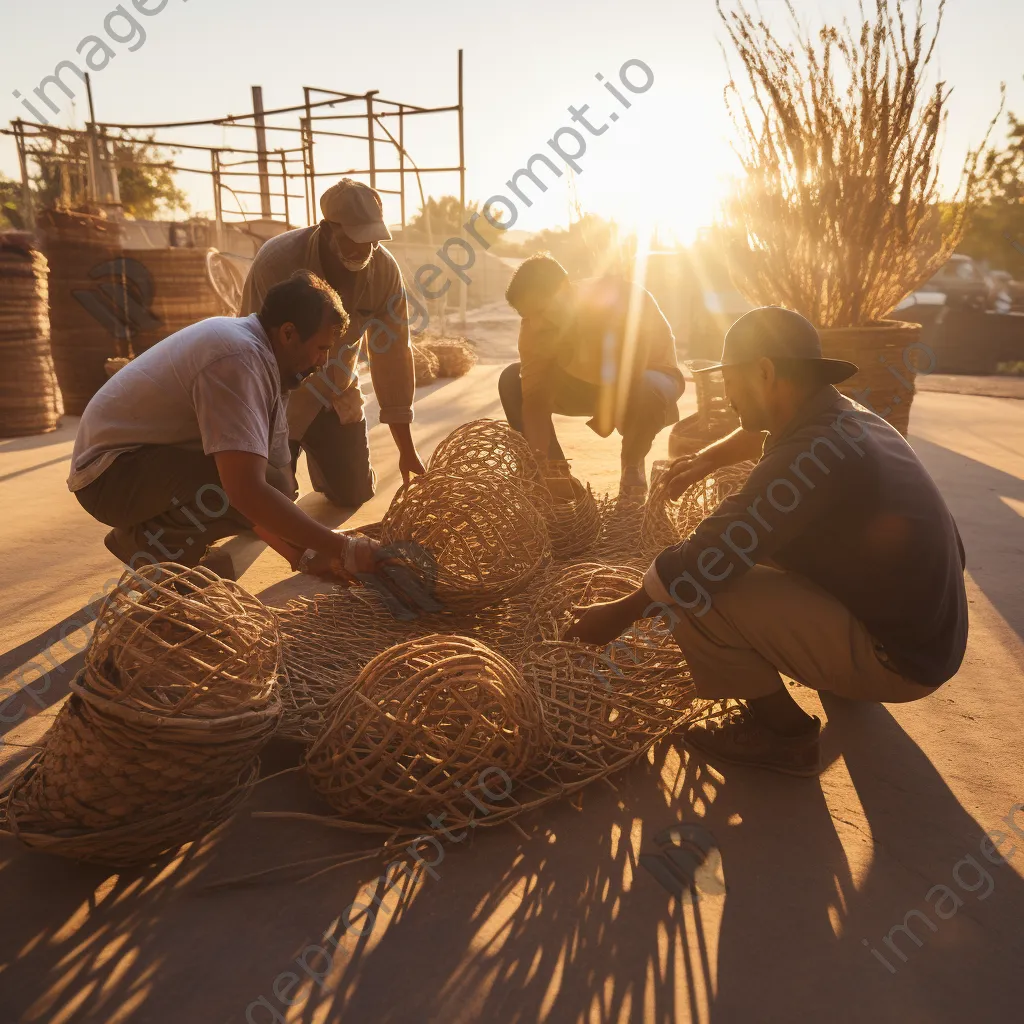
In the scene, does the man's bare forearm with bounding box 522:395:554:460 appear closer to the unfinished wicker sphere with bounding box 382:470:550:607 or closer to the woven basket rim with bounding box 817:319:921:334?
the unfinished wicker sphere with bounding box 382:470:550:607

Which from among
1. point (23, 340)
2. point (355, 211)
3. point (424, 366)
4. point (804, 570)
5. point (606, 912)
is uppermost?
point (355, 211)

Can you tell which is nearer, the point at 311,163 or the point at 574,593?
the point at 574,593

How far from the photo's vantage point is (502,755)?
1833mm

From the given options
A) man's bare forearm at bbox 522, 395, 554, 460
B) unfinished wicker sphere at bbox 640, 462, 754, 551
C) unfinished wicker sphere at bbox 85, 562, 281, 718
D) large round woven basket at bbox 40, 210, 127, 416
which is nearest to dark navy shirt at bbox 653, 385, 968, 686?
unfinished wicker sphere at bbox 85, 562, 281, 718

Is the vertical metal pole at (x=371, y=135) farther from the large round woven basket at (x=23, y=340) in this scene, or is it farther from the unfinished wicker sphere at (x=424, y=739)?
the unfinished wicker sphere at (x=424, y=739)

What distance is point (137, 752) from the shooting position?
1.46 metres

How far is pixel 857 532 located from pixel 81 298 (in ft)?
21.8

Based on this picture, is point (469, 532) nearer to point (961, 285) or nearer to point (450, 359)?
point (450, 359)

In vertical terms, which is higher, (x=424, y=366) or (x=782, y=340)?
(x=782, y=340)

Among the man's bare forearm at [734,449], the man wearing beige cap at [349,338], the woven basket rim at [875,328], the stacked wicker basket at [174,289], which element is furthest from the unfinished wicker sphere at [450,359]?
the man's bare forearm at [734,449]

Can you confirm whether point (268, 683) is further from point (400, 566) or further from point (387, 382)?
point (387, 382)

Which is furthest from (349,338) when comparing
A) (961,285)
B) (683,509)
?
(961,285)

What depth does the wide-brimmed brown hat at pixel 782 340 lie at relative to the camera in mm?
1764

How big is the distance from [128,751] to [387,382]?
244 centimetres
